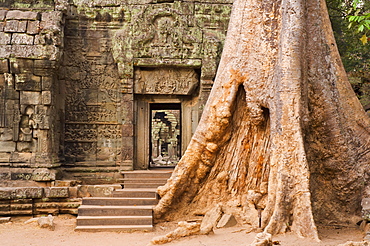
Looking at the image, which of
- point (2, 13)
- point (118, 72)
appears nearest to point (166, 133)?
point (118, 72)

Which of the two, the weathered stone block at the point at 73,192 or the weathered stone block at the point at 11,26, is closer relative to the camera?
the weathered stone block at the point at 73,192

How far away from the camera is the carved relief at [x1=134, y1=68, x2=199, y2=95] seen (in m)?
8.19

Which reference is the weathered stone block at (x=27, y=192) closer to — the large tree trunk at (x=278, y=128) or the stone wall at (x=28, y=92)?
the stone wall at (x=28, y=92)

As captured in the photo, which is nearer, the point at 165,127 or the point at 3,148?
the point at 3,148

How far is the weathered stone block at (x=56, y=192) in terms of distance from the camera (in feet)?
21.7

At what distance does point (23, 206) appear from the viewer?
6.48 meters

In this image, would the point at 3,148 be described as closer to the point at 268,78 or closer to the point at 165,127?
the point at 268,78

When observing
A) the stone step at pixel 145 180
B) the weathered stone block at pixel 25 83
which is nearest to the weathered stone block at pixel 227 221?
the stone step at pixel 145 180

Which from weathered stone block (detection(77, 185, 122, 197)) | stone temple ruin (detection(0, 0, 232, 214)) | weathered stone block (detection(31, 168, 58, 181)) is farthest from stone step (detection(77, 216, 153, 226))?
stone temple ruin (detection(0, 0, 232, 214))

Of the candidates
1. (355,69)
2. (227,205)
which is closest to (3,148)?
(227,205)

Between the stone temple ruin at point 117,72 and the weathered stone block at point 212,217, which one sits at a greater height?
the stone temple ruin at point 117,72

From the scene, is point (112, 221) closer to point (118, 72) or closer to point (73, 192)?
point (73, 192)

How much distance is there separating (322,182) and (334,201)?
27 centimetres

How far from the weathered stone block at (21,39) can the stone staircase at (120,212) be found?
3.10 m
